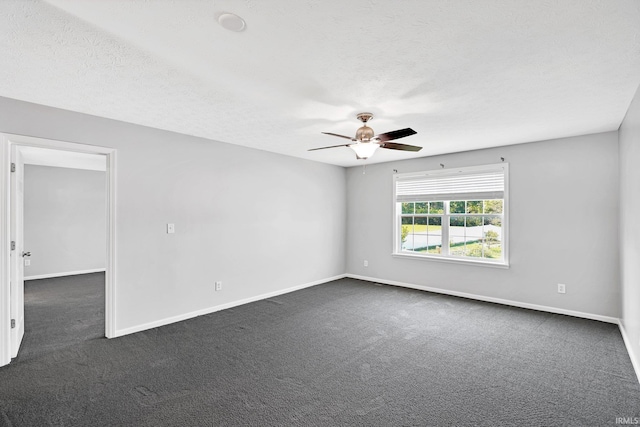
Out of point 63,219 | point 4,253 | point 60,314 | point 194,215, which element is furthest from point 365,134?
point 63,219

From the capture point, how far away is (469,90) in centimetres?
270

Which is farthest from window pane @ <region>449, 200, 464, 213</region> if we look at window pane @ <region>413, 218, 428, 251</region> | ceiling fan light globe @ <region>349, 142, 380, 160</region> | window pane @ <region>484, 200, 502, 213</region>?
ceiling fan light globe @ <region>349, 142, 380, 160</region>

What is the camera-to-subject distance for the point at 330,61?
2211mm

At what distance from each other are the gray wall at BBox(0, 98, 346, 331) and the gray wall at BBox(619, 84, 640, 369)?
4263 millimetres

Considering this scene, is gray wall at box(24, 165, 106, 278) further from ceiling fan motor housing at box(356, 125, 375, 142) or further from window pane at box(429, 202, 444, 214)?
window pane at box(429, 202, 444, 214)

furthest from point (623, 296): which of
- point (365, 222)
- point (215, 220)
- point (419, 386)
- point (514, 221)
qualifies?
point (215, 220)

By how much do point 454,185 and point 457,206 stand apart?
354mm

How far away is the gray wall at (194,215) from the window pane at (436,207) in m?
2.04

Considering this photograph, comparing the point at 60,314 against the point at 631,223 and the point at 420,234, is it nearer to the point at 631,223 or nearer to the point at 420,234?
the point at 420,234

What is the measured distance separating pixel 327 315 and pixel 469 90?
3.10 meters

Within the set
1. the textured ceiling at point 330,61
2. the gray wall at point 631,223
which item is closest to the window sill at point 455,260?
the gray wall at point 631,223

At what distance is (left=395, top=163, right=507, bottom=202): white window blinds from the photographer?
4.90m

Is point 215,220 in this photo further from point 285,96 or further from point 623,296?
→ point 623,296

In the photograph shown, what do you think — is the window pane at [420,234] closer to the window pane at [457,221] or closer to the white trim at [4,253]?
the window pane at [457,221]
